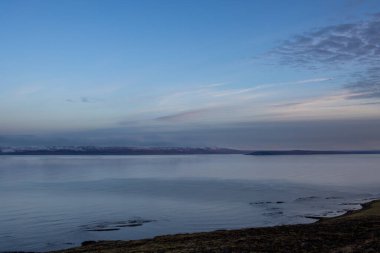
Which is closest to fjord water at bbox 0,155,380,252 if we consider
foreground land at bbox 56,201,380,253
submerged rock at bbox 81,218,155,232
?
submerged rock at bbox 81,218,155,232

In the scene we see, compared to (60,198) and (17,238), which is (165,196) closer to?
(60,198)

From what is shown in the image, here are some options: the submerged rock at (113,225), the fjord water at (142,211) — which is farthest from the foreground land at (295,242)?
the submerged rock at (113,225)

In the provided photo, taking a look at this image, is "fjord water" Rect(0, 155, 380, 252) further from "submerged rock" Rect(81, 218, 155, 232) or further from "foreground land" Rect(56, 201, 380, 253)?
"foreground land" Rect(56, 201, 380, 253)

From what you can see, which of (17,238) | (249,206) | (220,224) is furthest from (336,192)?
(17,238)

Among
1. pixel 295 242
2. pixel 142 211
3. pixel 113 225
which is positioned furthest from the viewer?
pixel 142 211

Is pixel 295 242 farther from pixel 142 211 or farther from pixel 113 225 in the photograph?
pixel 142 211

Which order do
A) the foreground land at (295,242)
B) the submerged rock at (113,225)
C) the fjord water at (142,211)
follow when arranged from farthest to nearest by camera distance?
the submerged rock at (113,225) → the fjord water at (142,211) → the foreground land at (295,242)

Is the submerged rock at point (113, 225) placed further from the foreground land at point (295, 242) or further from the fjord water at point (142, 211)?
the foreground land at point (295, 242)

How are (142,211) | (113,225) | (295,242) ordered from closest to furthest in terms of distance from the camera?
(295,242), (113,225), (142,211)

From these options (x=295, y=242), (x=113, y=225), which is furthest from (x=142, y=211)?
(x=295, y=242)

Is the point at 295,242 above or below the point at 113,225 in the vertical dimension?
above

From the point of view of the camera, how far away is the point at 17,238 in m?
40.3

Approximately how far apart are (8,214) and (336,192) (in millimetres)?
61153

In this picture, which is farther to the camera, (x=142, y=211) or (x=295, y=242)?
(x=142, y=211)
